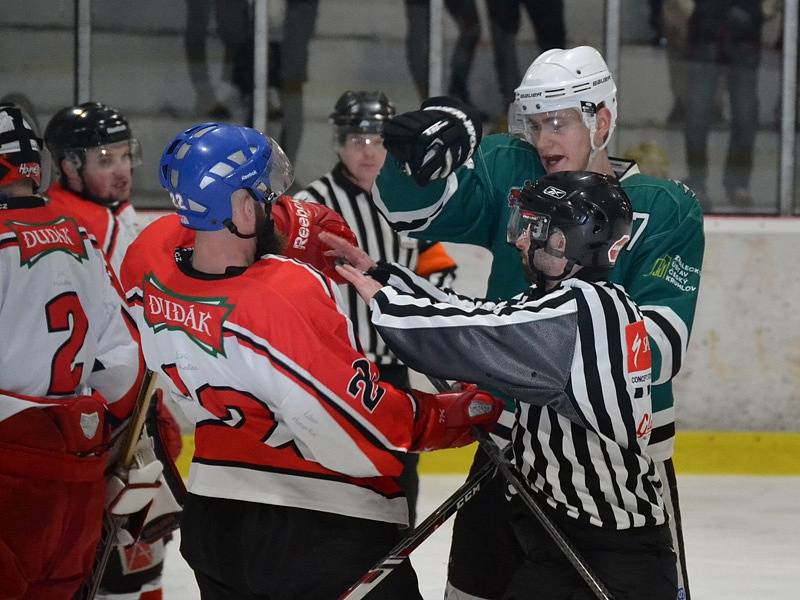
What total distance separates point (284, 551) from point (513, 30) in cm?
366

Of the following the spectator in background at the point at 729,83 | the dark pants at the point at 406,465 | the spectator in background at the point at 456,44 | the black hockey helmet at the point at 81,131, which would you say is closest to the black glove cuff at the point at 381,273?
the black hockey helmet at the point at 81,131

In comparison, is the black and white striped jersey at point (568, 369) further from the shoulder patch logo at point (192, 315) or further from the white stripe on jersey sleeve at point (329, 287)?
the shoulder patch logo at point (192, 315)

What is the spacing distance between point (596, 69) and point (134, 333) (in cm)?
93

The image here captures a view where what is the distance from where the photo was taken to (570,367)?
193 centimetres

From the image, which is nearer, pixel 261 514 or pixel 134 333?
pixel 261 514

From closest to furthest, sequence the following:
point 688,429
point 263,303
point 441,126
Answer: point 263,303 < point 441,126 < point 688,429

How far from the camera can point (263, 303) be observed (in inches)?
72.8

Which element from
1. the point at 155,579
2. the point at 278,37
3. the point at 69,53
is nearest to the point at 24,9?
the point at 69,53

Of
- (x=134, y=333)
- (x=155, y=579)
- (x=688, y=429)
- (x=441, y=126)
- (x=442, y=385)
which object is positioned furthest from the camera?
(x=688, y=429)

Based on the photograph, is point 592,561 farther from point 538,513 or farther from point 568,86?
point 568,86

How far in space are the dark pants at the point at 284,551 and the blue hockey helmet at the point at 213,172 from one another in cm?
40

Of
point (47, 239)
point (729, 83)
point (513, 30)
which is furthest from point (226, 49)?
point (47, 239)

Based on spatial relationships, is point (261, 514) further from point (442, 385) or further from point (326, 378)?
point (442, 385)

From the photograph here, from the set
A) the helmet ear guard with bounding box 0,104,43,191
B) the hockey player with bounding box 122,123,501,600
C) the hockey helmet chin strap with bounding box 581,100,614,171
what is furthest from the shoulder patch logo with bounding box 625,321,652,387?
the helmet ear guard with bounding box 0,104,43,191
